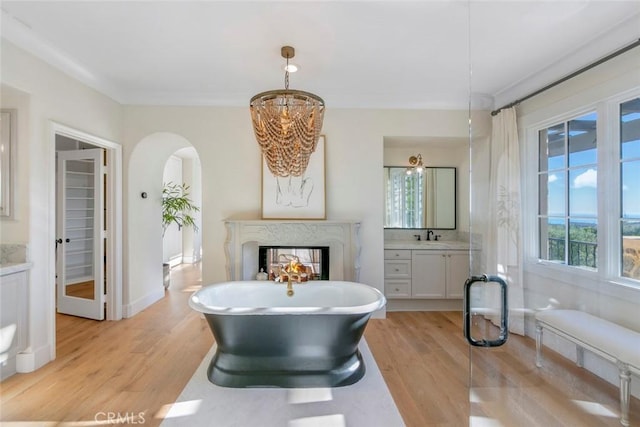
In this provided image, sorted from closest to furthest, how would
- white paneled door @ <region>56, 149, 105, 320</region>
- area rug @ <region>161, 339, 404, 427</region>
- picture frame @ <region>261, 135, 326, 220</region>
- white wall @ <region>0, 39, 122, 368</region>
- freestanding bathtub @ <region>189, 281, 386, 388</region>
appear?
1. area rug @ <region>161, 339, 404, 427</region>
2. freestanding bathtub @ <region>189, 281, 386, 388</region>
3. white wall @ <region>0, 39, 122, 368</region>
4. white paneled door @ <region>56, 149, 105, 320</region>
5. picture frame @ <region>261, 135, 326, 220</region>

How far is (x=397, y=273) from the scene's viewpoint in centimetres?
393

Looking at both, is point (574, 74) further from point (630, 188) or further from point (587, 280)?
point (587, 280)

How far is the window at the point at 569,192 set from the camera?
5.96ft

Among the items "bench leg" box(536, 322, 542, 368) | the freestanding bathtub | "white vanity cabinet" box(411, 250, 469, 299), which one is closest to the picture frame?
"white vanity cabinet" box(411, 250, 469, 299)

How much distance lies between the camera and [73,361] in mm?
2607

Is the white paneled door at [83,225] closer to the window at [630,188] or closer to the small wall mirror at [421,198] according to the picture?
the small wall mirror at [421,198]

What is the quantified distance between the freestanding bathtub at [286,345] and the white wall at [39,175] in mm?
1372

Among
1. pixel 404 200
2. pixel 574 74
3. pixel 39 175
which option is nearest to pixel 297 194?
pixel 404 200

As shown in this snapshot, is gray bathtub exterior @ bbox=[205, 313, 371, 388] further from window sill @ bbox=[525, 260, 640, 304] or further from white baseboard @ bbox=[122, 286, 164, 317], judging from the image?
white baseboard @ bbox=[122, 286, 164, 317]

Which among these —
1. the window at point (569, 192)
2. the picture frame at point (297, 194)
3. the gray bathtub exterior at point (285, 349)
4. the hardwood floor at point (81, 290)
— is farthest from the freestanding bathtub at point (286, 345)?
the hardwood floor at point (81, 290)

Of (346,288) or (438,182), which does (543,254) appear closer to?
(346,288)

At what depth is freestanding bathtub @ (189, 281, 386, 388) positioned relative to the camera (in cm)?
222

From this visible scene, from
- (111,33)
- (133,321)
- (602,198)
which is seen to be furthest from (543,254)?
(133,321)

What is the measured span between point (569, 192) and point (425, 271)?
7.24ft
